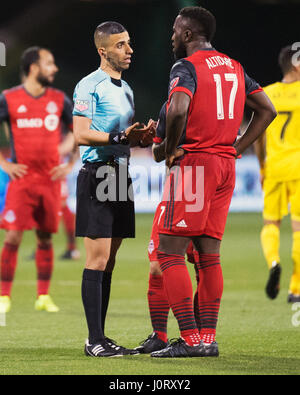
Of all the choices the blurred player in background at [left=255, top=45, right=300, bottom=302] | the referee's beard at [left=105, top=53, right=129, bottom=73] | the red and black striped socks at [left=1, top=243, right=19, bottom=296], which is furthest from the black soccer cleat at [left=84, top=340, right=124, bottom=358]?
the blurred player in background at [left=255, top=45, right=300, bottom=302]

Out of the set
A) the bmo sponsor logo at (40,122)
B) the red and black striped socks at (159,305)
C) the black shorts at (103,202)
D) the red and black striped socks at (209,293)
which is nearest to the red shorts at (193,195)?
the red and black striped socks at (209,293)

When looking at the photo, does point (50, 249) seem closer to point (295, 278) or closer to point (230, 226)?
point (295, 278)

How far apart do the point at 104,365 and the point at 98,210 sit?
39.0 inches

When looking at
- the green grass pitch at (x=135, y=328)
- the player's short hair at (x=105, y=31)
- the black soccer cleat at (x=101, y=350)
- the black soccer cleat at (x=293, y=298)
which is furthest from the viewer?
the black soccer cleat at (x=293, y=298)

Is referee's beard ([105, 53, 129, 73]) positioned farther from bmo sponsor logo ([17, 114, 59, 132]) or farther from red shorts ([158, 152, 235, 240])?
bmo sponsor logo ([17, 114, 59, 132])

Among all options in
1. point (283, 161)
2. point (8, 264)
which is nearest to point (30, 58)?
point (8, 264)

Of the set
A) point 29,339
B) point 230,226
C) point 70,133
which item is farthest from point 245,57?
point 29,339

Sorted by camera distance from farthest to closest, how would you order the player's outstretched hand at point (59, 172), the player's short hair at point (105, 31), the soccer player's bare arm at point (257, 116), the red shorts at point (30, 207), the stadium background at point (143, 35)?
the stadium background at point (143, 35), the player's outstretched hand at point (59, 172), the red shorts at point (30, 207), the player's short hair at point (105, 31), the soccer player's bare arm at point (257, 116)

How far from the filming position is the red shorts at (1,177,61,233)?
7617mm

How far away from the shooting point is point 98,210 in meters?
5.22

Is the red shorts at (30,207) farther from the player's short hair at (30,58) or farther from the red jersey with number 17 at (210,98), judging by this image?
the red jersey with number 17 at (210,98)

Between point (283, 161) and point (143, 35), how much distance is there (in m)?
22.7

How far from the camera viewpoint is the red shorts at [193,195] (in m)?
4.84

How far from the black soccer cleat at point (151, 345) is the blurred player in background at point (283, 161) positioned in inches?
106
